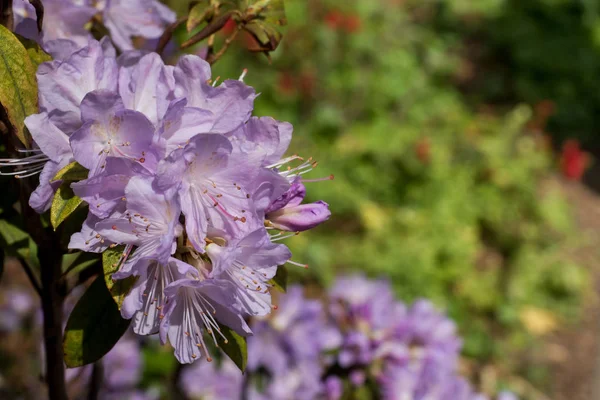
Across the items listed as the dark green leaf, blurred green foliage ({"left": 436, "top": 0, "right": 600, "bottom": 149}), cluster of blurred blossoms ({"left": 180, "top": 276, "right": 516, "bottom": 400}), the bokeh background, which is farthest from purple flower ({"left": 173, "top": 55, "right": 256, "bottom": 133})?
blurred green foliage ({"left": 436, "top": 0, "right": 600, "bottom": 149})

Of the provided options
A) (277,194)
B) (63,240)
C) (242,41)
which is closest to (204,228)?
(277,194)

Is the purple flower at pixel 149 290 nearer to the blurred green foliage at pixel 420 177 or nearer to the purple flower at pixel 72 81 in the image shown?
the purple flower at pixel 72 81

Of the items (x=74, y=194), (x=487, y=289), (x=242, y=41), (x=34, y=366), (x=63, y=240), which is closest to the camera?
(x=74, y=194)

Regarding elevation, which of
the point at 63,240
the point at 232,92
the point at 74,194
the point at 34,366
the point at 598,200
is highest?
the point at 232,92

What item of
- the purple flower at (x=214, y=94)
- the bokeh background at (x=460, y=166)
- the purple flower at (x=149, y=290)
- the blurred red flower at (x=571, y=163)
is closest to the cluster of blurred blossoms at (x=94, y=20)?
the purple flower at (x=214, y=94)

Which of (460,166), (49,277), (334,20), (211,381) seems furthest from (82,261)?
(334,20)

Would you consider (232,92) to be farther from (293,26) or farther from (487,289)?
(293,26)

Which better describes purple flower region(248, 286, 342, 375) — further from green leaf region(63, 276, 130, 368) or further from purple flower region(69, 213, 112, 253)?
purple flower region(69, 213, 112, 253)
